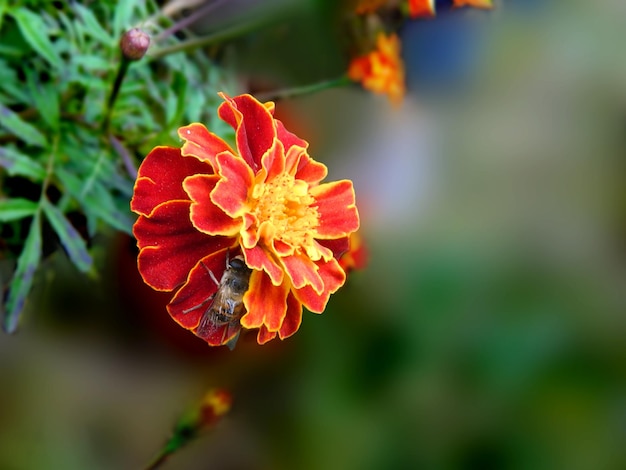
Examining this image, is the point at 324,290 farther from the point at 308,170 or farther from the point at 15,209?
the point at 15,209

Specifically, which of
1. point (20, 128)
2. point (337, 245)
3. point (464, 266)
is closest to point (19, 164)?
point (20, 128)

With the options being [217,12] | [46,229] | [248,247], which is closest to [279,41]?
[217,12]

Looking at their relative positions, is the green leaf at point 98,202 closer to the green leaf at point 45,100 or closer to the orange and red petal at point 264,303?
the green leaf at point 45,100

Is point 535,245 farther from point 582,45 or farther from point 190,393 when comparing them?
point 190,393

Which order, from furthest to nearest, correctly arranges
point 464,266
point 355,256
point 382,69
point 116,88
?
point 464,266 → point 382,69 → point 355,256 → point 116,88

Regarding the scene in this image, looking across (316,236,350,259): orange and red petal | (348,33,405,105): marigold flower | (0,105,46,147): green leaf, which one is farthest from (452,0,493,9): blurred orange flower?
(0,105,46,147): green leaf

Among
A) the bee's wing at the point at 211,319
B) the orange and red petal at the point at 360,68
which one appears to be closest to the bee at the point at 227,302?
the bee's wing at the point at 211,319
